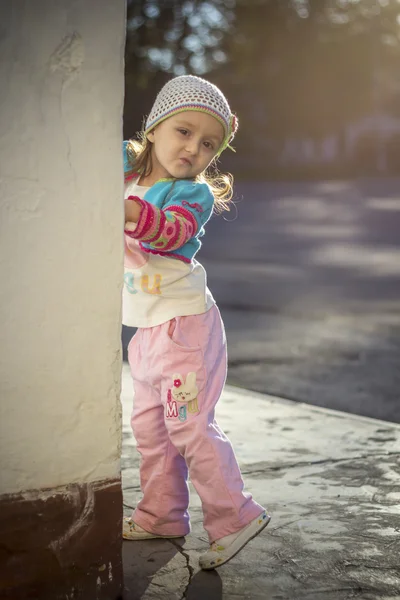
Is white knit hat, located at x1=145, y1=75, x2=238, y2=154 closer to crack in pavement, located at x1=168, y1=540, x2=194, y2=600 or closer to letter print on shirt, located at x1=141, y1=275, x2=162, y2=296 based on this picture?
letter print on shirt, located at x1=141, y1=275, x2=162, y2=296

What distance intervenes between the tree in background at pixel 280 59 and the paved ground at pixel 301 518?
52.4ft

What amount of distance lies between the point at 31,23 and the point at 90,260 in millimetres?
558

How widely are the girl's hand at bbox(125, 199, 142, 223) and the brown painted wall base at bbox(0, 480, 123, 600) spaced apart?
26.4 inches

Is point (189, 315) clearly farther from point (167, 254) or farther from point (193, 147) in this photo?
point (193, 147)

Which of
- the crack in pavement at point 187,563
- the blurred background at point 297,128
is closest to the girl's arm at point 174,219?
the crack in pavement at point 187,563

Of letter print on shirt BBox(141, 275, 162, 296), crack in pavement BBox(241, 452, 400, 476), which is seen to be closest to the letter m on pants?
letter print on shirt BBox(141, 275, 162, 296)


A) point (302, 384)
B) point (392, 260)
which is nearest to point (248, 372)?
point (302, 384)

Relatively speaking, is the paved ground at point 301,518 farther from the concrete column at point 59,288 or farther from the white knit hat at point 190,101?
the white knit hat at point 190,101

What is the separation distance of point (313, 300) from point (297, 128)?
1383 cm

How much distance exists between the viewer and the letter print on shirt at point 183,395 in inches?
120

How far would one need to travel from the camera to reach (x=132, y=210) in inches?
110

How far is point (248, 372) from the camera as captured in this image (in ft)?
22.2

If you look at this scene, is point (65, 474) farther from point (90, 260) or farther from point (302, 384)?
point (302, 384)

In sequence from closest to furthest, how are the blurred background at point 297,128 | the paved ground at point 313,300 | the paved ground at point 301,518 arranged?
1. the paved ground at point 301,518
2. the paved ground at point 313,300
3. the blurred background at point 297,128
